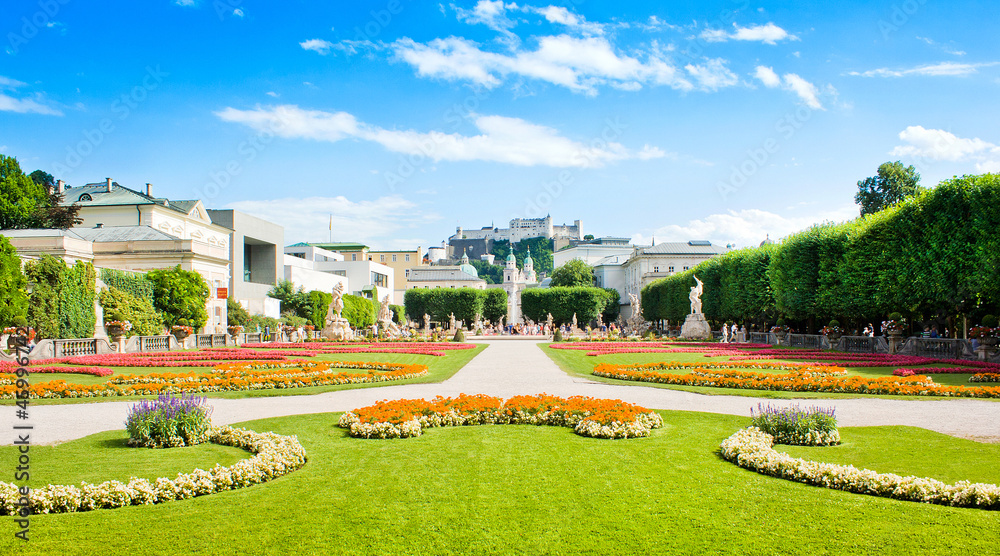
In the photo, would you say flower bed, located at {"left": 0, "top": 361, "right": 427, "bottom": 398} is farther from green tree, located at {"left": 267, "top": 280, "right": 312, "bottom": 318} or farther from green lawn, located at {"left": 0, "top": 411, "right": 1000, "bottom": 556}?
green tree, located at {"left": 267, "top": 280, "right": 312, "bottom": 318}

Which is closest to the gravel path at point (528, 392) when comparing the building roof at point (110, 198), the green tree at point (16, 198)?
the green tree at point (16, 198)

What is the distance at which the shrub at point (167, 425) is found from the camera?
9164mm

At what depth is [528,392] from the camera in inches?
609

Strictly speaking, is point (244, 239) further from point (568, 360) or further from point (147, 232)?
point (568, 360)

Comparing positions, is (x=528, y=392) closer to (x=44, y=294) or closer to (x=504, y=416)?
(x=504, y=416)

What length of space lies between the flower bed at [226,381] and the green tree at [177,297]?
68.4 feet

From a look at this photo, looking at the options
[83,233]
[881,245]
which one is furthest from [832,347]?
[83,233]

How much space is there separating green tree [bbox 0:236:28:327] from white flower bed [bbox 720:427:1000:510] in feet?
97.0

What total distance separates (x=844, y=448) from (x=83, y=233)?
5093 centimetres

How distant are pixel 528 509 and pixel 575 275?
99458 millimetres

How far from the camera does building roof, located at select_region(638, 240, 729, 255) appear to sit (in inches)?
3720

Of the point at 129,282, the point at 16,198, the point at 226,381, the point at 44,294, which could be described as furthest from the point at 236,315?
the point at 226,381

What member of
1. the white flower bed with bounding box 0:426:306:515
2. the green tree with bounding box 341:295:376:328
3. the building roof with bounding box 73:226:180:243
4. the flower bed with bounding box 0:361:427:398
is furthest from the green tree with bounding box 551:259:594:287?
the white flower bed with bounding box 0:426:306:515

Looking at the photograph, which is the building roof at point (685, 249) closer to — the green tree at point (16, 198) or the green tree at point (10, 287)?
the green tree at point (16, 198)
